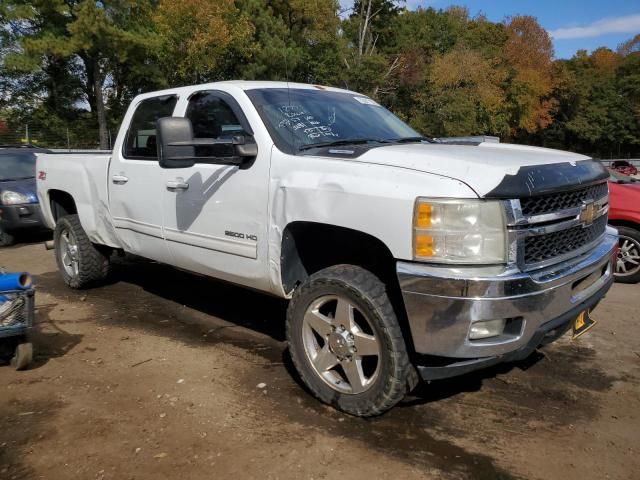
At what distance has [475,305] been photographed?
2.62 metres

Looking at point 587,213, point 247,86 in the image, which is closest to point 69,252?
point 247,86

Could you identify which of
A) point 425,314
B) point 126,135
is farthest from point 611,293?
point 126,135

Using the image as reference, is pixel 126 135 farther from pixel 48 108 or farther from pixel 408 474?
pixel 48 108

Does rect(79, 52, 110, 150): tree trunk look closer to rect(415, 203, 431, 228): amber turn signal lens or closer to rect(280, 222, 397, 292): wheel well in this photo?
rect(280, 222, 397, 292): wheel well

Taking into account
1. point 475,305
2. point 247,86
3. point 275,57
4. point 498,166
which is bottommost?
point 475,305

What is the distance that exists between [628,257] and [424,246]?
15.4 feet

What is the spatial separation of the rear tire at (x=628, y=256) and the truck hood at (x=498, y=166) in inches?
126

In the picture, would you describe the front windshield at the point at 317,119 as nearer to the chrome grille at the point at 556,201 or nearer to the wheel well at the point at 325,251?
the wheel well at the point at 325,251

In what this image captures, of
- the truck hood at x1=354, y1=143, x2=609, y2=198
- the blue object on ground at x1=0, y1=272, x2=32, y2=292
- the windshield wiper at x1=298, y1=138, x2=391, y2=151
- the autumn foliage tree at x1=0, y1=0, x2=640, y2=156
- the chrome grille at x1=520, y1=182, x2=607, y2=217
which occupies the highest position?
the autumn foliage tree at x1=0, y1=0, x2=640, y2=156

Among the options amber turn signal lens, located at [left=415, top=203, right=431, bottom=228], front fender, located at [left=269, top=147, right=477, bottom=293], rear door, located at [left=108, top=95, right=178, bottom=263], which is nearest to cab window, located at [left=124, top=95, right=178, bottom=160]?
rear door, located at [left=108, top=95, right=178, bottom=263]

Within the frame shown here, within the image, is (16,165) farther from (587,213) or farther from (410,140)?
(587,213)

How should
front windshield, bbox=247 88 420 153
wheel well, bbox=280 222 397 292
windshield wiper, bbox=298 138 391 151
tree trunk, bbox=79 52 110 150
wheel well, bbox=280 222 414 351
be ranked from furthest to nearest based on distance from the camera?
1. tree trunk, bbox=79 52 110 150
2. front windshield, bbox=247 88 420 153
3. windshield wiper, bbox=298 138 391 151
4. wheel well, bbox=280 222 397 292
5. wheel well, bbox=280 222 414 351

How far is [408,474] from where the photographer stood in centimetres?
268

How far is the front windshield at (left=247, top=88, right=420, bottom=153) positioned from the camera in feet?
12.1
